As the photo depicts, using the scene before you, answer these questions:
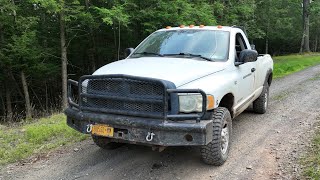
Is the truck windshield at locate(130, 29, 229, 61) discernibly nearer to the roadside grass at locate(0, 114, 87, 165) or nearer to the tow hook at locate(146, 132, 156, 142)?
the tow hook at locate(146, 132, 156, 142)

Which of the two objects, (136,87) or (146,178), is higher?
(136,87)

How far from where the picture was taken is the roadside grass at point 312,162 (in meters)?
4.32

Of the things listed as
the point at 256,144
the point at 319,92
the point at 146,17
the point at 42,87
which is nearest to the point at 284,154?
the point at 256,144

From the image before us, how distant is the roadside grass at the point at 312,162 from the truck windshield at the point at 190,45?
194 cm

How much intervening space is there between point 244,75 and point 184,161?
1.97 metres

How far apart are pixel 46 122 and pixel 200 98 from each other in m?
4.61

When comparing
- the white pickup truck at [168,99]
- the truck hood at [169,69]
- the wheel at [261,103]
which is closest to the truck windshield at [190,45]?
the white pickup truck at [168,99]

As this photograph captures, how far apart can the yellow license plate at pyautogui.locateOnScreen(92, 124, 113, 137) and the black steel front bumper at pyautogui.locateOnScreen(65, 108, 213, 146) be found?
6 centimetres

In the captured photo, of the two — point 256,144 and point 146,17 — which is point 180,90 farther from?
point 146,17

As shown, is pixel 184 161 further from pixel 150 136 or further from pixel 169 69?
pixel 169 69

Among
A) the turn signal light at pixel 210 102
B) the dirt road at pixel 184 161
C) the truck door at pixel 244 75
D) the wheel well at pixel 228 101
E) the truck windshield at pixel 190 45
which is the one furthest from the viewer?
the truck door at pixel 244 75

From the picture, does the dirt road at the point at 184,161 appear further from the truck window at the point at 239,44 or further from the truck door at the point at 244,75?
the truck window at the point at 239,44

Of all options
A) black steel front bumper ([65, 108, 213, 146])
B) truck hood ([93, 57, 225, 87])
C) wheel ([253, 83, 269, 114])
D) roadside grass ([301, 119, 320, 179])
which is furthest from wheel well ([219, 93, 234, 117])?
wheel ([253, 83, 269, 114])

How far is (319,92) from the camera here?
1073 cm
